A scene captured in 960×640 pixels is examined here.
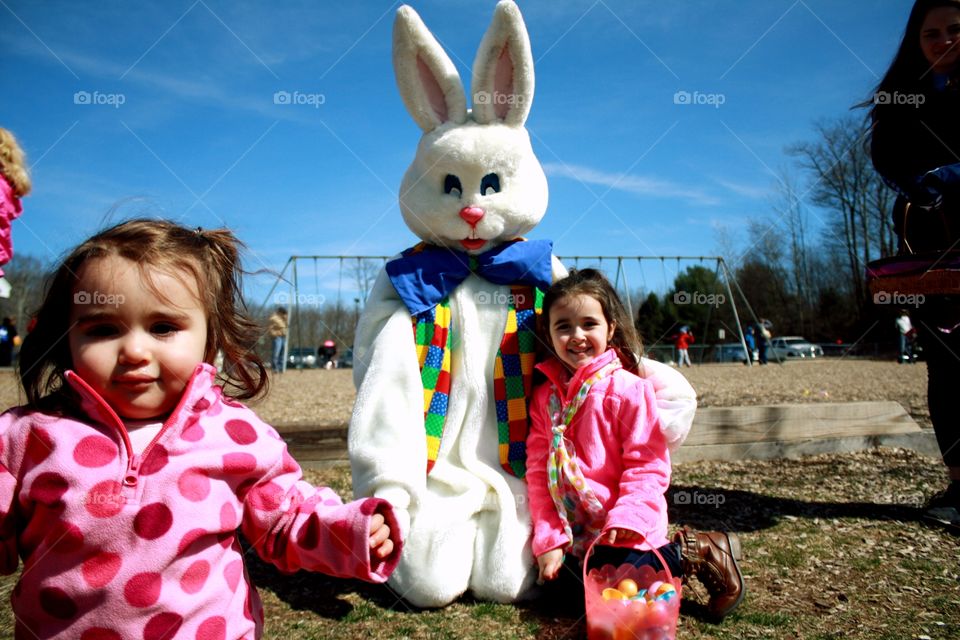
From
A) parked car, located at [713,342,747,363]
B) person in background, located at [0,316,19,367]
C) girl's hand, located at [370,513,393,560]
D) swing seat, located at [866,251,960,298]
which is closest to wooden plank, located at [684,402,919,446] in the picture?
swing seat, located at [866,251,960,298]

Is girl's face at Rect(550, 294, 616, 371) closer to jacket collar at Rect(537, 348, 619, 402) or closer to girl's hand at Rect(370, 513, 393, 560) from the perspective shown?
jacket collar at Rect(537, 348, 619, 402)

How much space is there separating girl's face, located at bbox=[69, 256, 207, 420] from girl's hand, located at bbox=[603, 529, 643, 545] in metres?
1.59

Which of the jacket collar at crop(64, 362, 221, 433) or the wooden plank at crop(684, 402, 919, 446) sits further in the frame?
the wooden plank at crop(684, 402, 919, 446)

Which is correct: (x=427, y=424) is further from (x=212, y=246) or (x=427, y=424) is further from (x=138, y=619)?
(x=138, y=619)

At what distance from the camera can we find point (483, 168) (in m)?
3.13

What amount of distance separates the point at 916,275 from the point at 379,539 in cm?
267

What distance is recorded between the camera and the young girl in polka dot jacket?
1.49 m

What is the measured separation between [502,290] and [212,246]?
5.14 feet

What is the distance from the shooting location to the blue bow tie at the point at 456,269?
10.1 ft

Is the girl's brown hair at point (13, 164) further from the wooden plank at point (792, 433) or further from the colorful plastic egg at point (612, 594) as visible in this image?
the wooden plank at point (792, 433)

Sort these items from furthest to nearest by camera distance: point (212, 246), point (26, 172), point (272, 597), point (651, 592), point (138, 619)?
point (26, 172) < point (272, 597) < point (651, 592) < point (212, 246) < point (138, 619)

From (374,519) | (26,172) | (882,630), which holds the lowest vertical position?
(882,630)

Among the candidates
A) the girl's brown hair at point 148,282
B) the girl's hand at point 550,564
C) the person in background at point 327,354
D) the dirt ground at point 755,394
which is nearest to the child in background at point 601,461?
the girl's hand at point 550,564

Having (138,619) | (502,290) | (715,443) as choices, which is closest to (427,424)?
(502,290)
